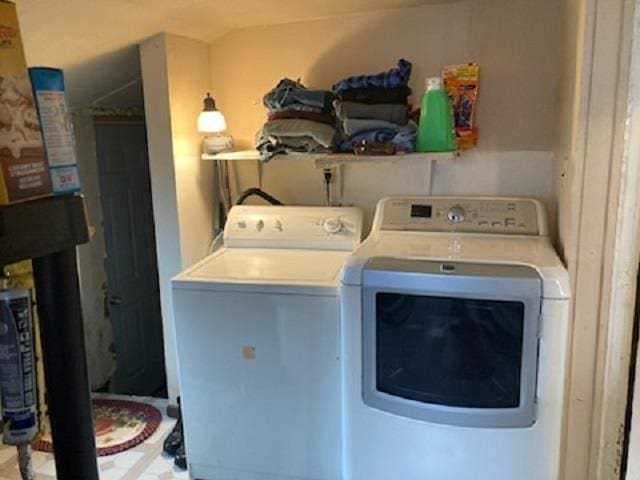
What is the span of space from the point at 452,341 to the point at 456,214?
2.18 feet

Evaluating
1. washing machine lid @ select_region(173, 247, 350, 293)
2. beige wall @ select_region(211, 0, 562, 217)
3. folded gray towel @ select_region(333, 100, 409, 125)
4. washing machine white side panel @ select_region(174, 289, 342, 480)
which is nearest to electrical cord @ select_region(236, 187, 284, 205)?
beige wall @ select_region(211, 0, 562, 217)

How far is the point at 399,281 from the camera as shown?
167 centimetres

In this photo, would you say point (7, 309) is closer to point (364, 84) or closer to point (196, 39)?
point (364, 84)

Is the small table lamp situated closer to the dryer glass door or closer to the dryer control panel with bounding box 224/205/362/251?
the dryer control panel with bounding box 224/205/362/251

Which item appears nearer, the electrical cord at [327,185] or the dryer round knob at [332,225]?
the dryer round knob at [332,225]

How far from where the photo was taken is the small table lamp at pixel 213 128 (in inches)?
93.0

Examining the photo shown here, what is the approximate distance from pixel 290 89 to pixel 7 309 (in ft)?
5.86

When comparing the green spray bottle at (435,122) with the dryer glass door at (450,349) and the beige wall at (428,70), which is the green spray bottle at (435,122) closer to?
the beige wall at (428,70)

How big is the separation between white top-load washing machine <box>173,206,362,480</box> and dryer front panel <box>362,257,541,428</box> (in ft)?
0.61

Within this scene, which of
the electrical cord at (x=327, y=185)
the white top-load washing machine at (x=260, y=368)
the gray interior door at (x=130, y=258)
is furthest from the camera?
the gray interior door at (x=130, y=258)

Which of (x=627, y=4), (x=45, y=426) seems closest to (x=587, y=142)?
(x=627, y=4)

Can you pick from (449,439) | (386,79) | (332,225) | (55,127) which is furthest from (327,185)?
(55,127)

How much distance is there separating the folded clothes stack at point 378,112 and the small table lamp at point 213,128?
0.52 metres

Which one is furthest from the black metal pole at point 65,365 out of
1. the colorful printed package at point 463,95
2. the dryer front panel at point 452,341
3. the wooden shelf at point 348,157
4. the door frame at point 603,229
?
the colorful printed package at point 463,95
